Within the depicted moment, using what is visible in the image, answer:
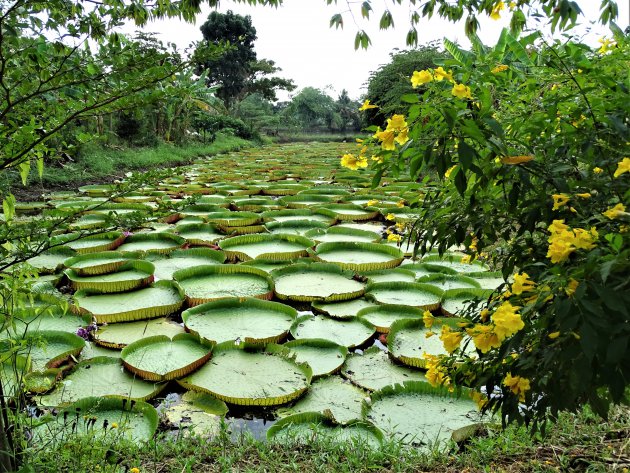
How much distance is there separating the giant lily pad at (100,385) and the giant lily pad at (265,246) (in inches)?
64.8

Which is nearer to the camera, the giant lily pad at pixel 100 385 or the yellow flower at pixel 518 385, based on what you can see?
the yellow flower at pixel 518 385

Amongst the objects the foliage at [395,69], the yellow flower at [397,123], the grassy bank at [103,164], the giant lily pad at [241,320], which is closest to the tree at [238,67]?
the foliage at [395,69]

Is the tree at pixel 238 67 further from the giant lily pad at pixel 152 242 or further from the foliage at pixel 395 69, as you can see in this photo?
the giant lily pad at pixel 152 242

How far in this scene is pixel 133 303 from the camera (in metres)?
2.74

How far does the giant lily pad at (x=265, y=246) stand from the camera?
11.9 feet

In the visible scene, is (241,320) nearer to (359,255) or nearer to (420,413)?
(420,413)

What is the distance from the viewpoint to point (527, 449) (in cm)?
150

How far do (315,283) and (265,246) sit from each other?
93 centimetres

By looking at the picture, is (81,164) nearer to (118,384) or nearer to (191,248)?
(191,248)

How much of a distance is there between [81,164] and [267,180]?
322 cm

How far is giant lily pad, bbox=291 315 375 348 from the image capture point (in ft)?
7.83

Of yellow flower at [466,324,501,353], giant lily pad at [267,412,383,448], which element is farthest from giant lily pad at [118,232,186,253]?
yellow flower at [466,324,501,353]

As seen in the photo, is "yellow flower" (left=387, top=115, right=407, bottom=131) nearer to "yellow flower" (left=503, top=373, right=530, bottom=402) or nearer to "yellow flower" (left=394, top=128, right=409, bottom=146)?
"yellow flower" (left=394, top=128, right=409, bottom=146)

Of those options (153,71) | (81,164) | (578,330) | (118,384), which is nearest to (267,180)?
(81,164)
